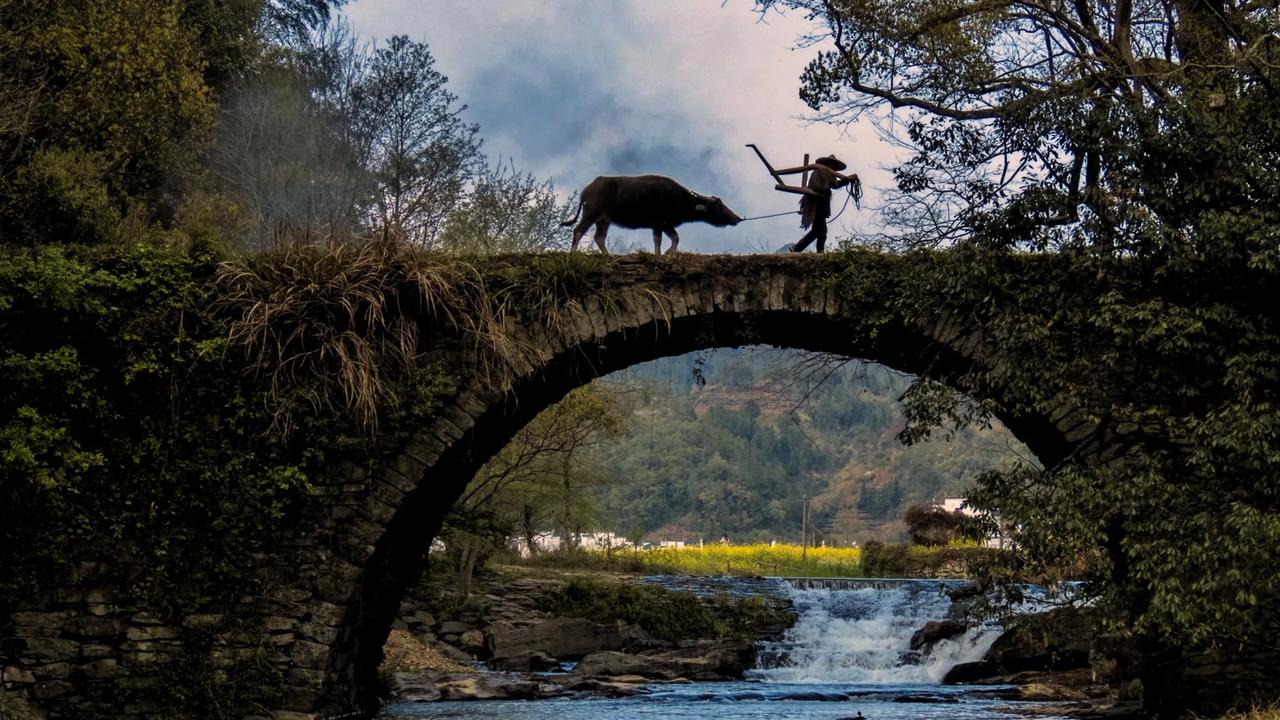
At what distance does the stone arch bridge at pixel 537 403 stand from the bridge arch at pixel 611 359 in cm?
1

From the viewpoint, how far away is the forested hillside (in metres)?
67.1

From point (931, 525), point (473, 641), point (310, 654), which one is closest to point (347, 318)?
point (310, 654)

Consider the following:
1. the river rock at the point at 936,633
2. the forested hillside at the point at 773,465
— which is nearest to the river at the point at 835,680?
the river rock at the point at 936,633

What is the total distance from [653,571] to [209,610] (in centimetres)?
1641

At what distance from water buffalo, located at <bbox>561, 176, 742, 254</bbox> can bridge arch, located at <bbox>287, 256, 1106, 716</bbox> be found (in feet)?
2.89

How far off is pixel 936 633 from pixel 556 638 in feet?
18.7

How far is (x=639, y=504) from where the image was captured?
216 feet

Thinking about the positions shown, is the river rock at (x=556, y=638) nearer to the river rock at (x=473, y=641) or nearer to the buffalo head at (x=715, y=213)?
the river rock at (x=473, y=641)

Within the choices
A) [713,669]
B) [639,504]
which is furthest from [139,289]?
[639,504]

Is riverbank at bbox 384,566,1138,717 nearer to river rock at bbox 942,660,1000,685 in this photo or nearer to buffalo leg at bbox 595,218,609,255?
river rock at bbox 942,660,1000,685

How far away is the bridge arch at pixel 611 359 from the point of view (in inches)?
386

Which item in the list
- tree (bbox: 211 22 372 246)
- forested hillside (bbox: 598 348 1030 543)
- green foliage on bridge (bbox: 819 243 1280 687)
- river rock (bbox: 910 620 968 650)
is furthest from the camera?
forested hillside (bbox: 598 348 1030 543)

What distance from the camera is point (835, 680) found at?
56.5 ft

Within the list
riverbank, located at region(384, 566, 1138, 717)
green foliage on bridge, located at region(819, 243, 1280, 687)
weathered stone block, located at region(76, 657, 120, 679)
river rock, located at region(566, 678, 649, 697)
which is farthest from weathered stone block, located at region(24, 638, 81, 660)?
green foliage on bridge, located at region(819, 243, 1280, 687)
